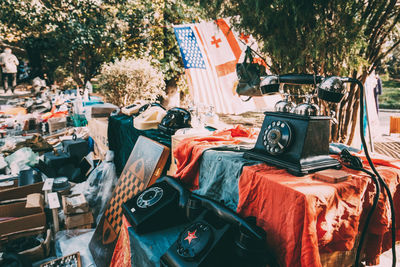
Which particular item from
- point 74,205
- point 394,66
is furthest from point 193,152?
point 394,66

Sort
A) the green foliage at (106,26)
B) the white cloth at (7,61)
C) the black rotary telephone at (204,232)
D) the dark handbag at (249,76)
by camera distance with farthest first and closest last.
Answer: the white cloth at (7,61) < the green foliage at (106,26) < the dark handbag at (249,76) < the black rotary telephone at (204,232)

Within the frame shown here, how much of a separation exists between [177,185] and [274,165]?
1.83ft

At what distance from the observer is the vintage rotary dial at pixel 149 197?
1441 millimetres

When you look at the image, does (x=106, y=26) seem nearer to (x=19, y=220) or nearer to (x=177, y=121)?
(x=177, y=121)

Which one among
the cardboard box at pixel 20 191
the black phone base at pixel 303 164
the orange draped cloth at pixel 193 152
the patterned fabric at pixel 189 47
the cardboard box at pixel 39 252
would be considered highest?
the patterned fabric at pixel 189 47

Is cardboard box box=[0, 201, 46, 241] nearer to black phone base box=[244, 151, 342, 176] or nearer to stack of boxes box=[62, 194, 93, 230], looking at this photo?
stack of boxes box=[62, 194, 93, 230]

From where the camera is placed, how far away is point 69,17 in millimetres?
8180

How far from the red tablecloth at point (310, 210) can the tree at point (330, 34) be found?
974 millimetres

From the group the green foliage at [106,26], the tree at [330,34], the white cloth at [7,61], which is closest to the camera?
the tree at [330,34]

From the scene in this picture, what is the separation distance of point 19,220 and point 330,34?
3050 mm

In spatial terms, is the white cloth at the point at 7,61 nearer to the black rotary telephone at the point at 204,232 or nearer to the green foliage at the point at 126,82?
the green foliage at the point at 126,82

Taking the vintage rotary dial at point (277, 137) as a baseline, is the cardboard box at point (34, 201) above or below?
below

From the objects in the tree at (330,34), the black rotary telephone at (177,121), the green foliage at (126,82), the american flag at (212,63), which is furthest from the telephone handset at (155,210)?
the green foliage at (126,82)

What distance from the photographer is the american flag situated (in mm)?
5285
